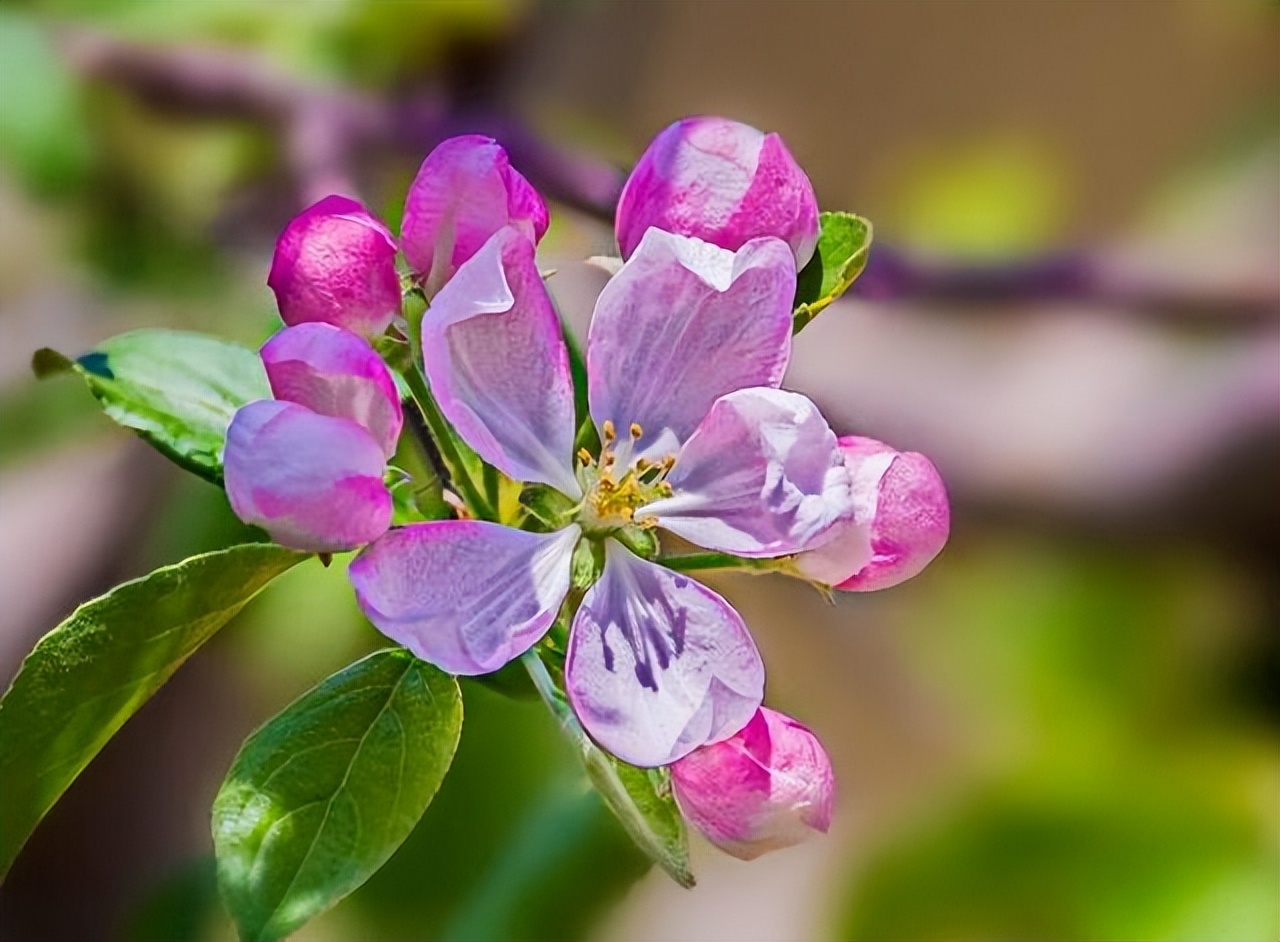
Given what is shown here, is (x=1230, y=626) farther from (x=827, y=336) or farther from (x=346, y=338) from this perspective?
(x=346, y=338)

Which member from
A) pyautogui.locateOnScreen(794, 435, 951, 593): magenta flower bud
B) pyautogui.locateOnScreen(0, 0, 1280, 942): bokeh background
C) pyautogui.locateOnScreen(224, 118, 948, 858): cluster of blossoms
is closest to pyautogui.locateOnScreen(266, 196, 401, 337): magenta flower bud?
pyautogui.locateOnScreen(224, 118, 948, 858): cluster of blossoms

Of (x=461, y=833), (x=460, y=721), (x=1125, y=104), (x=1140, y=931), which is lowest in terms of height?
(x=1140, y=931)

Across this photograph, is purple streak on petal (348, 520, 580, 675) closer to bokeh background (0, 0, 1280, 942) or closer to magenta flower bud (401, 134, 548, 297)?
magenta flower bud (401, 134, 548, 297)

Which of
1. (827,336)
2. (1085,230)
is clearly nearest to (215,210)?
(827,336)

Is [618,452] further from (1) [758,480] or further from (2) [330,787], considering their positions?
(2) [330,787]

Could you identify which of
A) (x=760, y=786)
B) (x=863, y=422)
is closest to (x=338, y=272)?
(x=760, y=786)

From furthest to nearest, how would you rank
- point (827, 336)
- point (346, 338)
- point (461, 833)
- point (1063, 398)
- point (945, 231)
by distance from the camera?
point (945, 231)
point (1063, 398)
point (827, 336)
point (461, 833)
point (346, 338)

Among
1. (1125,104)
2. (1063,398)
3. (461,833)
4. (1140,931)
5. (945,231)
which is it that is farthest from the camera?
(1125,104)
